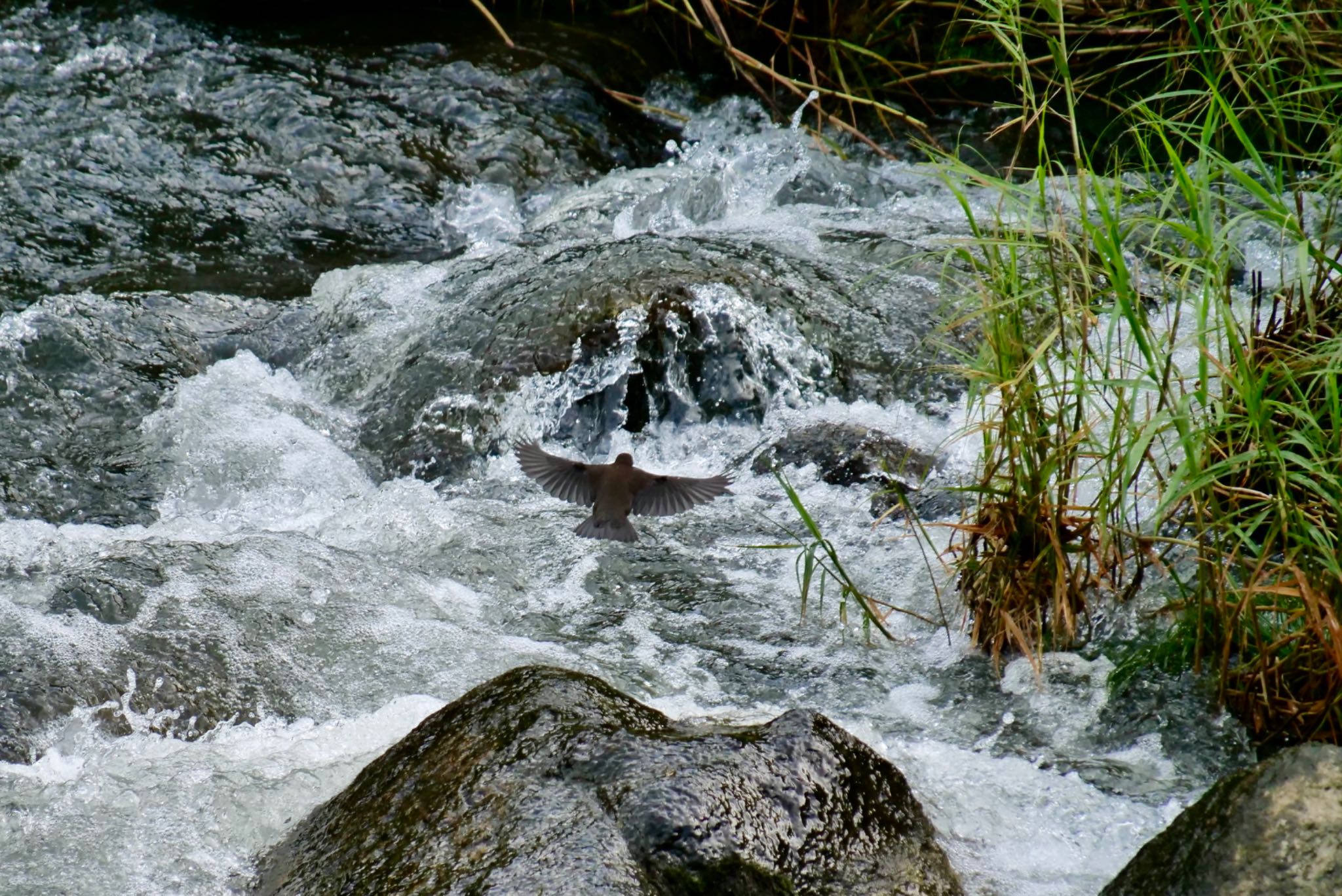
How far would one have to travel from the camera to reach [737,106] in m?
7.13

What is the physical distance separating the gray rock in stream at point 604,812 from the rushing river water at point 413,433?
299 mm

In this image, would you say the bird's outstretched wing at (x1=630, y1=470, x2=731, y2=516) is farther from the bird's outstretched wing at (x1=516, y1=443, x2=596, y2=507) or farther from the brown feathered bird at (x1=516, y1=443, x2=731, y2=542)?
the bird's outstretched wing at (x1=516, y1=443, x2=596, y2=507)

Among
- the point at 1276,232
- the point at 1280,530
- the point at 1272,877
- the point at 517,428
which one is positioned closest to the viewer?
the point at 1272,877

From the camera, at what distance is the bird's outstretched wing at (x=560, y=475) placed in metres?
3.89

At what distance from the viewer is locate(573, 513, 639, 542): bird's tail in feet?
12.1

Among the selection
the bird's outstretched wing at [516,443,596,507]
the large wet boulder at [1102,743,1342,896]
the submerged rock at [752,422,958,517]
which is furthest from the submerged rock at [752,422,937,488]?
the large wet boulder at [1102,743,1342,896]

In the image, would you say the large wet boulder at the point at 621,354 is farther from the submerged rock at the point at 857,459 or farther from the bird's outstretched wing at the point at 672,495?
the bird's outstretched wing at the point at 672,495

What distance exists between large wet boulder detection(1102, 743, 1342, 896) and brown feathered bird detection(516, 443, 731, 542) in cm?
187

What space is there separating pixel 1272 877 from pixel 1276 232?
418 centimetres

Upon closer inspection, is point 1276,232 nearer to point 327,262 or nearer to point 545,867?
point 327,262

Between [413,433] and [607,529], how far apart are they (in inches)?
42.7

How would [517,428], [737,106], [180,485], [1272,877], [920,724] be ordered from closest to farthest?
[1272,877] < [920,724] < [180,485] < [517,428] < [737,106]

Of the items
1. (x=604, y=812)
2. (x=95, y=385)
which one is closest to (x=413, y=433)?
(x=95, y=385)

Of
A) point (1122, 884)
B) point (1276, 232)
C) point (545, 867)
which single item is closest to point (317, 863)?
point (545, 867)
